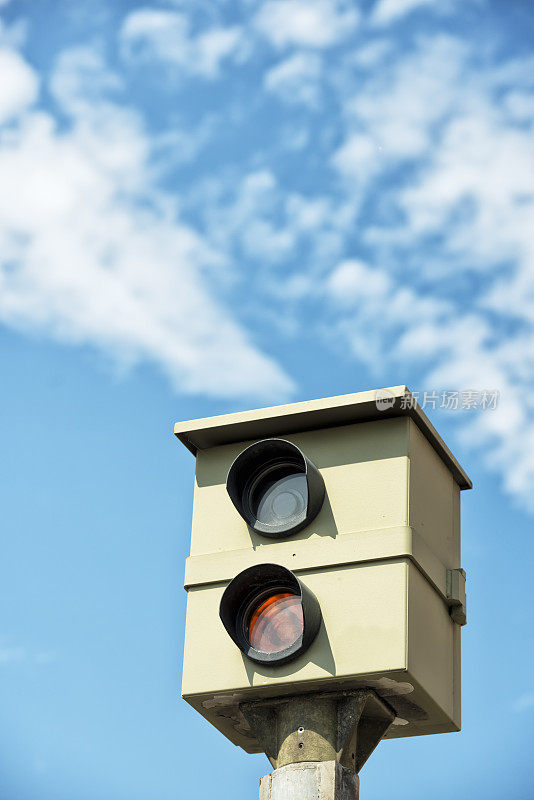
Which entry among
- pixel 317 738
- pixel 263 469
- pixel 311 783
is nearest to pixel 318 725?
pixel 317 738

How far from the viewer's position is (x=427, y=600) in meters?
10.6

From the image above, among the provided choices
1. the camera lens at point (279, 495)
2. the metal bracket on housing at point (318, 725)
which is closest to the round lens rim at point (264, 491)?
the camera lens at point (279, 495)

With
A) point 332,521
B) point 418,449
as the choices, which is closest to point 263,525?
point 332,521

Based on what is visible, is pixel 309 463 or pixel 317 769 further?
pixel 309 463

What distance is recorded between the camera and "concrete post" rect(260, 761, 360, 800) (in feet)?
32.5

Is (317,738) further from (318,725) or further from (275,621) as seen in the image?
(275,621)

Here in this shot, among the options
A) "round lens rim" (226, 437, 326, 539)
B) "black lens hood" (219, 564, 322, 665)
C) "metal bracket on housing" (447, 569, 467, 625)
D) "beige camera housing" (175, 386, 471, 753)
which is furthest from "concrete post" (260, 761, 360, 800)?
"round lens rim" (226, 437, 326, 539)

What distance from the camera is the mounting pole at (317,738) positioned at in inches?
393

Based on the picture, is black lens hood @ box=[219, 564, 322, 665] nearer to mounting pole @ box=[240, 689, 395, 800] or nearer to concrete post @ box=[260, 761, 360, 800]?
mounting pole @ box=[240, 689, 395, 800]

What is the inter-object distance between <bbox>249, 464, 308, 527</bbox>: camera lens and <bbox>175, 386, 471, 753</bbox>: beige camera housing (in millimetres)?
164

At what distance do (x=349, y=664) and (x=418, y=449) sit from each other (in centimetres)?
179

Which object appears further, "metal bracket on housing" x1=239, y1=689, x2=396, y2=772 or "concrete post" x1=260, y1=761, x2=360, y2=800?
"metal bracket on housing" x1=239, y1=689, x2=396, y2=772

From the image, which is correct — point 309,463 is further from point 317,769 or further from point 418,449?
point 317,769

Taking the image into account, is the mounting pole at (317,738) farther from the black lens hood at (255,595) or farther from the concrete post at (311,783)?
the black lens hood at (255,595)
